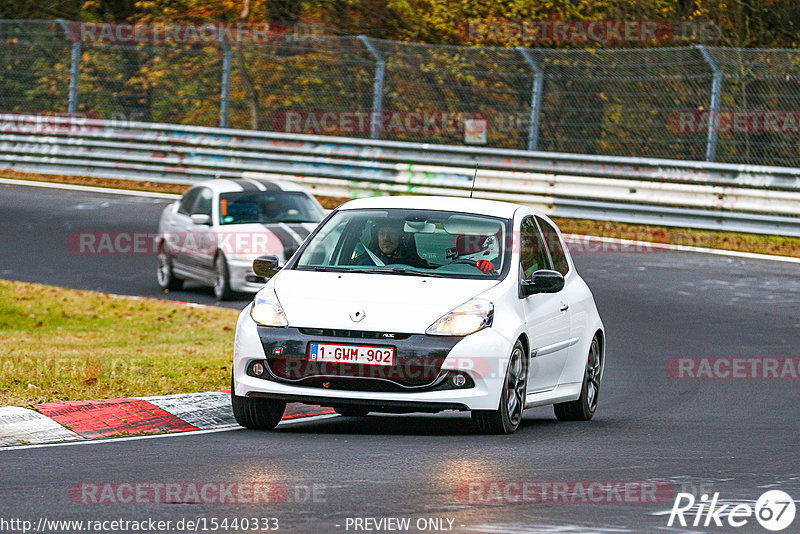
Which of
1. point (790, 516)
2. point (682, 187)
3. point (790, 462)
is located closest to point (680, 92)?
point (682, 187)

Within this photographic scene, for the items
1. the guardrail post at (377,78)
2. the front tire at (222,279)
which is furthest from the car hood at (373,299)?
the guardrail post at (377,78)

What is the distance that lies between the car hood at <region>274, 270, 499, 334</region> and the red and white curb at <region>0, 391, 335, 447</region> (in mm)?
1086

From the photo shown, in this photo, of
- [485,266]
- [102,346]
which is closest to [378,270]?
[485,266]

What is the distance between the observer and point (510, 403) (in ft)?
31.0

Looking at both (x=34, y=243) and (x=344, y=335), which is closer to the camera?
(x=344, y=335)

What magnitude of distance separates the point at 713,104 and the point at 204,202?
8.09m

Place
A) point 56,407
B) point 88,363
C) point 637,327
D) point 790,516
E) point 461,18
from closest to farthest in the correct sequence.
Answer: point 790,516 < point 56,407 < point 88,363 < point 637,327 < point 461,18

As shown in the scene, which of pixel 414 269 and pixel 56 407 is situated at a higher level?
pixel 414 269

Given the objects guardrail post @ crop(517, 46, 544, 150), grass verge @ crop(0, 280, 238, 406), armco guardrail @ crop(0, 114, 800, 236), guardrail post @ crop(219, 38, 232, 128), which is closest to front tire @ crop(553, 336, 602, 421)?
grass verge @ crop(0, 280, 238, 406)

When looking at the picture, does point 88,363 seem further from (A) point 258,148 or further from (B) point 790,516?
(A) point 258,148

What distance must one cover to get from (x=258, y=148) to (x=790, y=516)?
862 inches

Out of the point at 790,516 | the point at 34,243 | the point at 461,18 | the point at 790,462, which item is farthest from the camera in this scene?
the point at 461,18

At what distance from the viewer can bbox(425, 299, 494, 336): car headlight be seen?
9.05m

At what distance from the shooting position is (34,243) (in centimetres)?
2270
